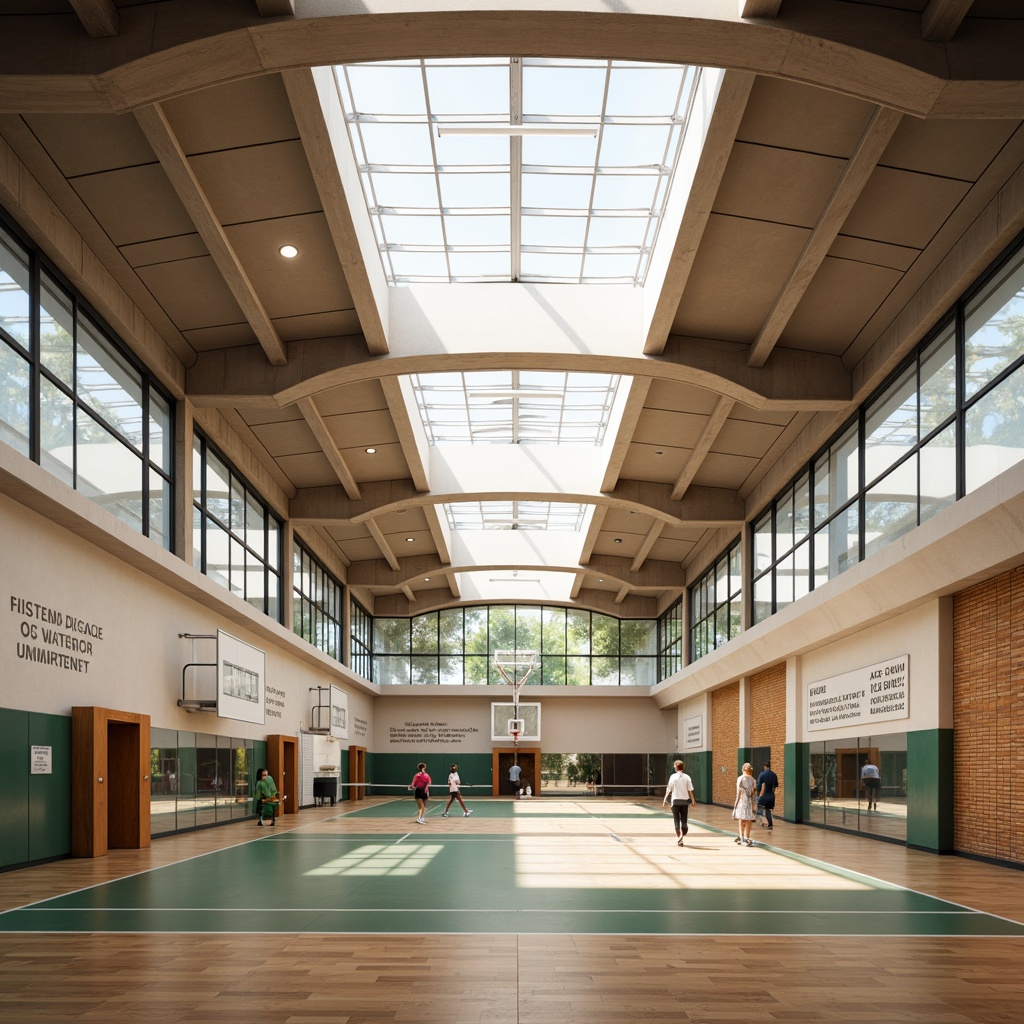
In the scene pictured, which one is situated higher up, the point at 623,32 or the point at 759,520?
the point at 623,32

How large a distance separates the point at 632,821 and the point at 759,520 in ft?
29.4

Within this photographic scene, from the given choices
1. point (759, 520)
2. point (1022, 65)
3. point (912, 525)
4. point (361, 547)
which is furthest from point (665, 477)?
point (1022, 65)

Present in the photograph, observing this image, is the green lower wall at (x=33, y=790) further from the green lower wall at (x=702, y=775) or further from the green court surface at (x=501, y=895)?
the green lower wall at (x=702, y=775)

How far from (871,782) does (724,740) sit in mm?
16140

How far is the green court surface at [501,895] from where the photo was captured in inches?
434

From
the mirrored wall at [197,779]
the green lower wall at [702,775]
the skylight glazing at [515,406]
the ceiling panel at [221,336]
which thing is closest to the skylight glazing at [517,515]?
the skylight glazing at [515,406]

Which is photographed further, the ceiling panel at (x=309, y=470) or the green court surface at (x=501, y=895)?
the ceiling panel at (x=309, y=470)

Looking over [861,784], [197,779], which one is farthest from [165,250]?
[861,784]

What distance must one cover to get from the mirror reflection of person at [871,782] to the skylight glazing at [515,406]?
10166mm

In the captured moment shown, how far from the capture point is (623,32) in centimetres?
1185

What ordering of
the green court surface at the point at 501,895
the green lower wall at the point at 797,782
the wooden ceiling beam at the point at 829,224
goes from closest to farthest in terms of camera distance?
the green court surface at the point at 501,895, the wooden ceiling beam at the point at 829,224, the green lower wall at the point at 797,782

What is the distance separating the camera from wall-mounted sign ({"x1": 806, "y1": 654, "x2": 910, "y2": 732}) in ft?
70.6

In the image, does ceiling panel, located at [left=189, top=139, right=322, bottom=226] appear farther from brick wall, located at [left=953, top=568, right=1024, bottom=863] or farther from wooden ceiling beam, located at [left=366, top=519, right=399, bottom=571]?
wooden ceiling beam, located at [left=366, top=519, right=399, bottom=571]

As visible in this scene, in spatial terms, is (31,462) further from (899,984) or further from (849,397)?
(849,397)
